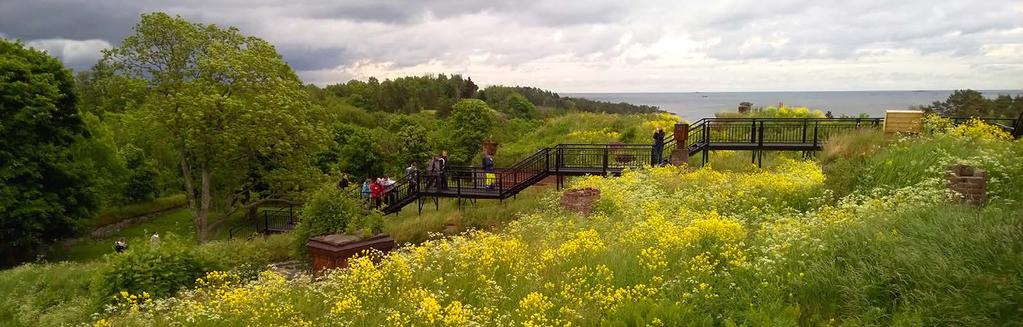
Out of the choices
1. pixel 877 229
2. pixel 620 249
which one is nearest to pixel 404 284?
pixel 620 249

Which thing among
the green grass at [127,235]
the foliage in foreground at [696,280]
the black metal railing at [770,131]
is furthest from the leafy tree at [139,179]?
the foliage in foreground at [696,280]

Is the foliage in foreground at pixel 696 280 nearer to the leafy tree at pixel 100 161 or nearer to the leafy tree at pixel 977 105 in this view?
the leafy tree at pixel 100 161

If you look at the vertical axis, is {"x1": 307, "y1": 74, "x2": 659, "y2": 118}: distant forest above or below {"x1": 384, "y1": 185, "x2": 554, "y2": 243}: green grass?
above

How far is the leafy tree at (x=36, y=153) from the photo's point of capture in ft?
58.7

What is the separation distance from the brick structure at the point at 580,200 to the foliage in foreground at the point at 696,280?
2285 mm

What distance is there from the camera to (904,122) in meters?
14.1

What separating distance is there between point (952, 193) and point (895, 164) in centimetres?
320

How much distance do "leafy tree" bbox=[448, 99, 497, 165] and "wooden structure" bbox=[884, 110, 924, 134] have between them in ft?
95.2

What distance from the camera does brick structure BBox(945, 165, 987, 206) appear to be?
281 inches

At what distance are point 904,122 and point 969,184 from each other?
26.5ft

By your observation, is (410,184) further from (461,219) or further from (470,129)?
(470,129)

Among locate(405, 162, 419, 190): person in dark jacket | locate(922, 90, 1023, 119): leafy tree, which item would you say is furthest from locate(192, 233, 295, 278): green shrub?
locate(922, 90, 1023, 119): leafy tree

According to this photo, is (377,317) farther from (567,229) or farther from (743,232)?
(743,232)

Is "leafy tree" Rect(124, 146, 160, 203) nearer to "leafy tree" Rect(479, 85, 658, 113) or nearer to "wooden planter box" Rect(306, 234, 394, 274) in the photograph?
"wooden planter box" Rect(306, 234, 394, 274)
